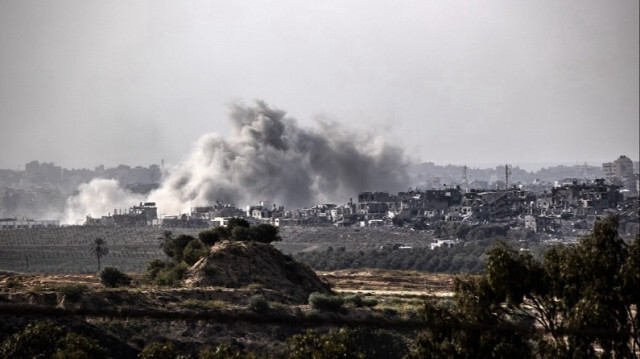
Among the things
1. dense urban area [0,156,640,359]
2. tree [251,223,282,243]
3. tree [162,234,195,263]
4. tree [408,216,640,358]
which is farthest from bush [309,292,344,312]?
tree [408,216,640,358]

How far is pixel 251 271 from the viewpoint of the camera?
62562 mm

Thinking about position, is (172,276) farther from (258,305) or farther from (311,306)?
(311,306)

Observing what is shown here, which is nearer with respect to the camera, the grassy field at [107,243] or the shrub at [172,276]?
the shrub at [172,276]

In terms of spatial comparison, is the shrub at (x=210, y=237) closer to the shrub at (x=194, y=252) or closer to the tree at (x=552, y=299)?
the shrub at (x=194, y=252)

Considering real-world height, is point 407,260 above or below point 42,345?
below

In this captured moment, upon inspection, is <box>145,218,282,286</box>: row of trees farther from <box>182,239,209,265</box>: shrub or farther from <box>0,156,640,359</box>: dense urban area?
<box>0,156,640,359</box>: dense urban area

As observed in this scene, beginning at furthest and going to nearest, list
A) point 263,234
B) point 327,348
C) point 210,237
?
point 263,234, point 210,237, point 327,348

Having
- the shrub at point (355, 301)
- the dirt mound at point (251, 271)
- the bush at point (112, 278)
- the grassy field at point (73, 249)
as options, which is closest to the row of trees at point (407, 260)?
the grassy field at point (73, 249)

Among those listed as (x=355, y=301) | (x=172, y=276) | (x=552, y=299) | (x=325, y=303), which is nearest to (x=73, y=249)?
(x=172, y=276)

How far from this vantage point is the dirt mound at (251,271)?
6091 cm

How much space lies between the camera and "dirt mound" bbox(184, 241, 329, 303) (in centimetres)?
6091

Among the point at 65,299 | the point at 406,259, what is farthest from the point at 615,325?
the point at 406,259

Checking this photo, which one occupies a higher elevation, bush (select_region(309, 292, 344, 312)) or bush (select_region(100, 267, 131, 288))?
bush (select_region(100, 267, 131, 288))

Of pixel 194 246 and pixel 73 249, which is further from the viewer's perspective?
pixel 73 249
